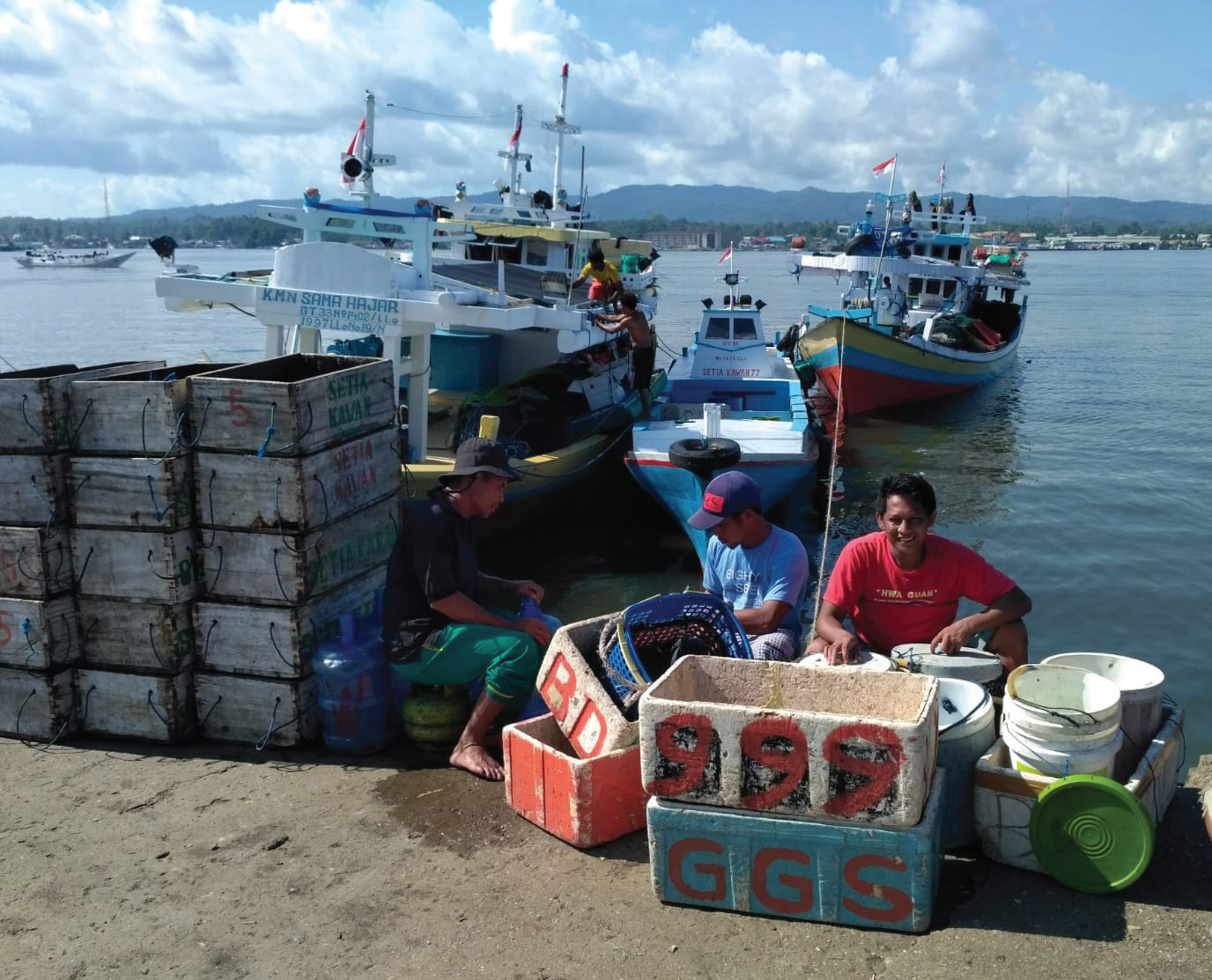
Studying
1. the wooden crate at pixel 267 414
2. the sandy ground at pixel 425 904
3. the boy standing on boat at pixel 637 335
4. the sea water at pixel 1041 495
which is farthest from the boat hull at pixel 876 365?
the sandy ground at pixel 425 904

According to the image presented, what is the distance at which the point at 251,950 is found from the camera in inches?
143

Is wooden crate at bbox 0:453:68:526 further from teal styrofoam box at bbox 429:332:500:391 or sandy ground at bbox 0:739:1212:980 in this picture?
teal styrofoam box at bbox 429:332:500:391

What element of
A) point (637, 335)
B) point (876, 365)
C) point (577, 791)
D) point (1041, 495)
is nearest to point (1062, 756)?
point (577, 791)

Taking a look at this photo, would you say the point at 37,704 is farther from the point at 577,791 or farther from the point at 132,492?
the point at 577,791

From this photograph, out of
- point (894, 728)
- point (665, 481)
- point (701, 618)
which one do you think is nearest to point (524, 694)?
point (701, 618)

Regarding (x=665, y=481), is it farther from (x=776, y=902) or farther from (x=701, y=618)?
(x=776, y=902)

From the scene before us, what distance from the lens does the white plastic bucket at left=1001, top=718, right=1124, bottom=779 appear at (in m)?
3.84

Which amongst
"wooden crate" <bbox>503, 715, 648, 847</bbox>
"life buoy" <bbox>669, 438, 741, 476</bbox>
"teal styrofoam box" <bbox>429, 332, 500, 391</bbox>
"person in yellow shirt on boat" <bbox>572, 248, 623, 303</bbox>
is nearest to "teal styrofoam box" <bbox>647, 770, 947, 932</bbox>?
"wooden crate" <bbox>503, 715, 648, 847</bbox>

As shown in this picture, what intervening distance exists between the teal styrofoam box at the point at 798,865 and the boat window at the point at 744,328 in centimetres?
1429

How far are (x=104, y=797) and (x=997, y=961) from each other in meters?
3.71

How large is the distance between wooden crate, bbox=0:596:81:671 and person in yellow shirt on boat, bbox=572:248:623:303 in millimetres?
10151

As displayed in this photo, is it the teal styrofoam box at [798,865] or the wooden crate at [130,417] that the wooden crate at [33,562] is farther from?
the teal styrofoam box at [798,865]

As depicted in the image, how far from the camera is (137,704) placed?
206 inches

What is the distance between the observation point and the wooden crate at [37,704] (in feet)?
17.1
